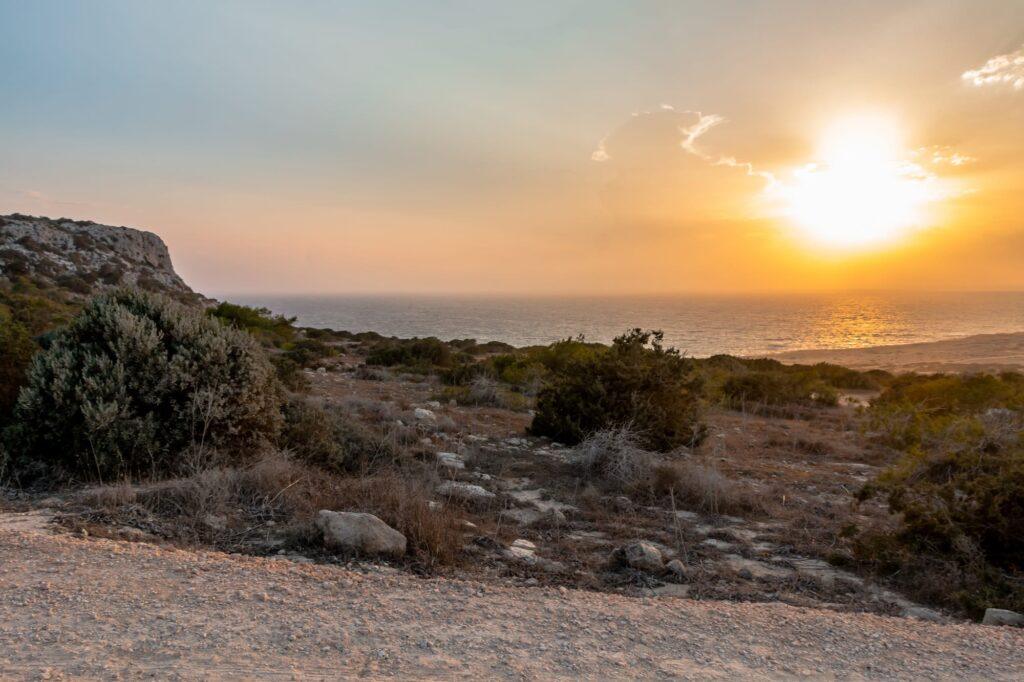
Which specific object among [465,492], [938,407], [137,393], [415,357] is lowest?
[465,492]

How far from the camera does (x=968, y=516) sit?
5574 millimetres

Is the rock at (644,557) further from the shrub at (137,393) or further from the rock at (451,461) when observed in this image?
the shrub at (137,393)

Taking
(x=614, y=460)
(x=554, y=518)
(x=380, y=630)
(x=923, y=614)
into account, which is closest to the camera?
(x=380, y=630)

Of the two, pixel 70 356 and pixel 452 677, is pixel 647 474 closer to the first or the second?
pixel 452 677

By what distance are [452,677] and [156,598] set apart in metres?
2.05

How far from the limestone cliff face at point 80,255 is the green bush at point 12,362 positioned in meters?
22.6

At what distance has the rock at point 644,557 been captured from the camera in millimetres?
5109

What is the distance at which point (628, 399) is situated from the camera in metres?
10.4

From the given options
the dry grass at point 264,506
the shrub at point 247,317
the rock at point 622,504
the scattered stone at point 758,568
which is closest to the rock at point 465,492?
the dry grass at point 264,506

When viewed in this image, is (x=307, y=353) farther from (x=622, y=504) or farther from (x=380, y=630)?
(x=380, y=630)

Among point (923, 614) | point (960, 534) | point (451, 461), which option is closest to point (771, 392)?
point (451, 461)

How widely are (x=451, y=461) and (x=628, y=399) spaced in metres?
3.61

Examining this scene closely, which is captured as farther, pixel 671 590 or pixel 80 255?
pixel 80 255

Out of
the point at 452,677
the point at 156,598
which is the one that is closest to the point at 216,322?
the point at 156,598
